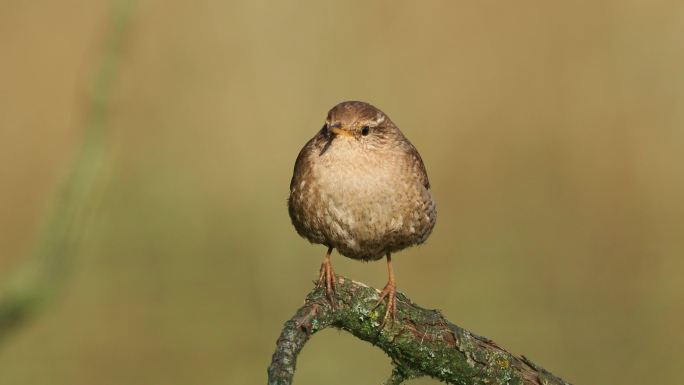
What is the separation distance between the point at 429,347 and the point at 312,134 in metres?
3.40

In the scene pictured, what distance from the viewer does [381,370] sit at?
6.00 meters

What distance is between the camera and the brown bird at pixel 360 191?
13.3ft

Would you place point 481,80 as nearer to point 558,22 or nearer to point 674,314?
point 558,22

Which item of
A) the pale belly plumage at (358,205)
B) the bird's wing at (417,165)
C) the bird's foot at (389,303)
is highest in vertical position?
the bird's wing at (417,165)

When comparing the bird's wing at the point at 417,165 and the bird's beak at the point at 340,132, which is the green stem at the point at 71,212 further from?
the bird's wing at the point at 417,165

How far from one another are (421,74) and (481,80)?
42cm

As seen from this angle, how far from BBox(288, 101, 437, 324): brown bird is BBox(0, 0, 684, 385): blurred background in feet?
6.25

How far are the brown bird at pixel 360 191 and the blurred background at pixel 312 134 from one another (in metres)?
1.91

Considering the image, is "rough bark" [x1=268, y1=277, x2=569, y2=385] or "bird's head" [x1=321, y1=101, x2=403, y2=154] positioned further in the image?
"bird's head" [x1=321, y1=101, x2=403, y2=154]

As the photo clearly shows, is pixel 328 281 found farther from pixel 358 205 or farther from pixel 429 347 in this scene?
pixel 358 205

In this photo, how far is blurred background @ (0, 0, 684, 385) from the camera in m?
6.09

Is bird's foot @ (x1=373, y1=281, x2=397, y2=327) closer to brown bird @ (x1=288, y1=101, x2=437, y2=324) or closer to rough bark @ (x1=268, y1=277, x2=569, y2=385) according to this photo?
rough bark @ (x1=268, y1=277, x2=569, y2=385)

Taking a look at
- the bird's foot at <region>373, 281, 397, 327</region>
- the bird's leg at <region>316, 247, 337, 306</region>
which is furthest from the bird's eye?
the bird's foot at <region>373, 281, 397, 327</region>

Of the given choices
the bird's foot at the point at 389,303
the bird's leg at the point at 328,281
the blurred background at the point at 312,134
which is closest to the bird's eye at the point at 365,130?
the bird's leg at the point at 328,281
